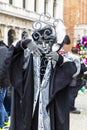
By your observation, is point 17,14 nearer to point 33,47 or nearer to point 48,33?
point 48,33

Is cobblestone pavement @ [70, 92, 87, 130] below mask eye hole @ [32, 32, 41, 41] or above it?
below

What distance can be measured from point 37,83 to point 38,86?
0.03 meters

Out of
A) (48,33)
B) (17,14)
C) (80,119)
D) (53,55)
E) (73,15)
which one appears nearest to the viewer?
(53,55)

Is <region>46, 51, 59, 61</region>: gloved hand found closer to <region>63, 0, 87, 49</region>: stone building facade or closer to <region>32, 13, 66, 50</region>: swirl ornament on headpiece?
<region>32, 13, 66, 50</region>: swirl ornament on headpiece

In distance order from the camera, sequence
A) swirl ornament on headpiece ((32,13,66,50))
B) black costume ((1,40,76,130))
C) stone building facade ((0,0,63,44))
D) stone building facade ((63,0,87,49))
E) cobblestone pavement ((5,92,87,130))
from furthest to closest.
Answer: stone building facade ((63,0,87,49))
stone building facade ((0,0,63,44))
cobblestone pavement ((5,92,87,130))
swirl ornament on headpiece ((32,13,66,50))
black costume ((1,40,76,130))

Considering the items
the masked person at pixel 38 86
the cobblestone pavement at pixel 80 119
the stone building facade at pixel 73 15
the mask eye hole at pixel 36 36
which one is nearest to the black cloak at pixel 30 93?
the masked person at pixel 38 86

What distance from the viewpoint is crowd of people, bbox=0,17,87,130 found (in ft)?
16.6

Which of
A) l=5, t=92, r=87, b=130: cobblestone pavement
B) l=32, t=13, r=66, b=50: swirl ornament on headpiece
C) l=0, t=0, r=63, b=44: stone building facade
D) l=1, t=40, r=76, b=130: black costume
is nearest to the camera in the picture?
l=1, t=40, r=76, b=130: black costume

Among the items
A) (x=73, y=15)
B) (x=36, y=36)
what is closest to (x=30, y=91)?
(x=36, y=36)

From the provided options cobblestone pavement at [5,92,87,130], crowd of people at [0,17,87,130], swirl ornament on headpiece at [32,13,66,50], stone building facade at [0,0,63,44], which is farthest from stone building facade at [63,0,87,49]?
crowd of people at [0,17,87,130]

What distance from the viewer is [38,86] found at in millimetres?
5152

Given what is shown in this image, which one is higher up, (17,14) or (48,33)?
(17,14)

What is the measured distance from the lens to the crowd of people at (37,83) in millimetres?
5074

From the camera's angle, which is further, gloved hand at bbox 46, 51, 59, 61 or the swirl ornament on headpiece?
the swirl ornament on headpiece
